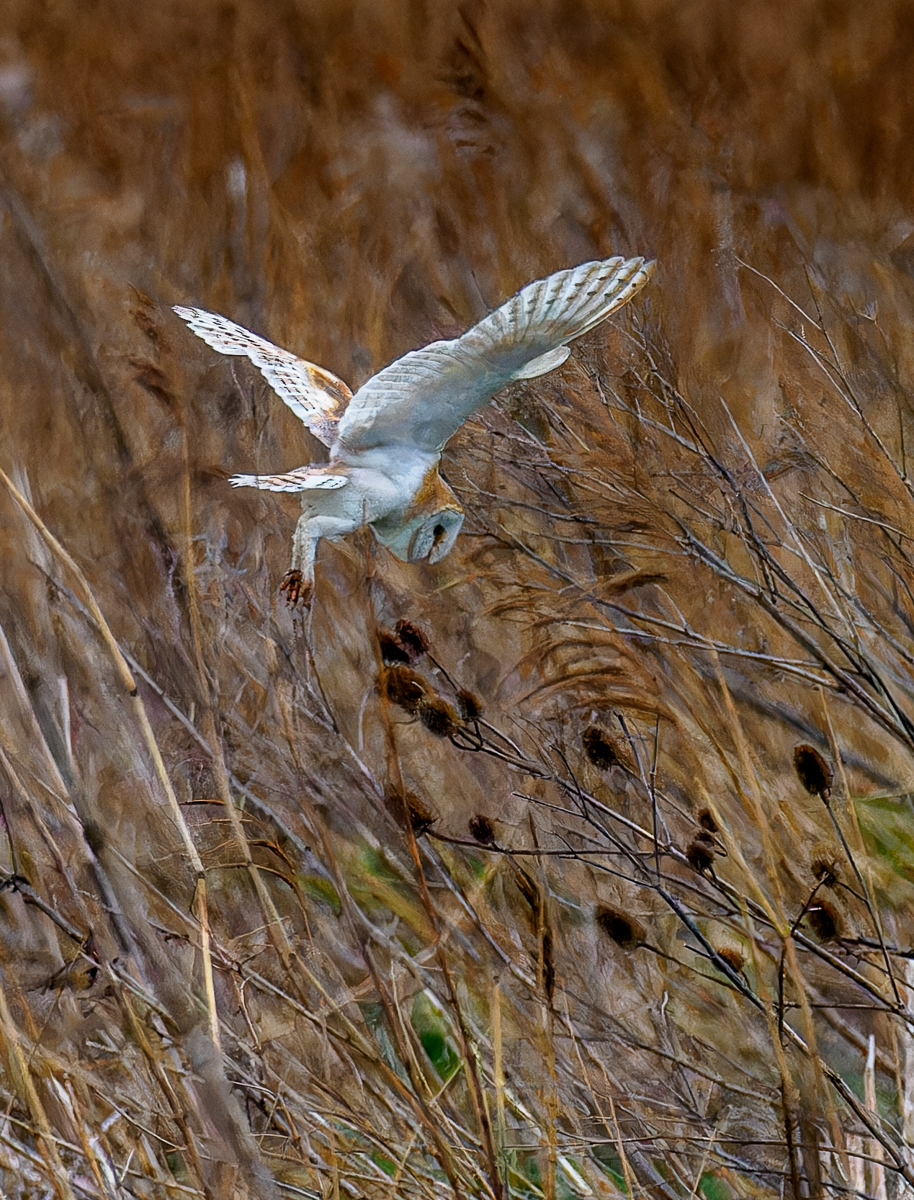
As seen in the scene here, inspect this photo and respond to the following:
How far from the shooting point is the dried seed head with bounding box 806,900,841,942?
61cm

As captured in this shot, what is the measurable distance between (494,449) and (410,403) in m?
0.53

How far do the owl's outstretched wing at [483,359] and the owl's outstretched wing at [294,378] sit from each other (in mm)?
39

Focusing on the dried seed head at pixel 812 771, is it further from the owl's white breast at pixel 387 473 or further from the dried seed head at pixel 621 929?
the owl's white breast at pixel 387 473

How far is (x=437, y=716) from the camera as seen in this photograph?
2.03 ft

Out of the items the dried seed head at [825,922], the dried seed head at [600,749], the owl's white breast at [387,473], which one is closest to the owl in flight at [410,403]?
the owl's white breast at [387,473]

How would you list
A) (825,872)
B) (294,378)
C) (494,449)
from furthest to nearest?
(494,449) < (294,378) < (825,872)

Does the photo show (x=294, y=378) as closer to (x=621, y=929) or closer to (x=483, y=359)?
(x=483, y=359)

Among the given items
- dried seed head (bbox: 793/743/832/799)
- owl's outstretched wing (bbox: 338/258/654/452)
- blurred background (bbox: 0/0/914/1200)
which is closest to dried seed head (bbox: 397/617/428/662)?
blurred background (bbox: 0/0/914/1200)

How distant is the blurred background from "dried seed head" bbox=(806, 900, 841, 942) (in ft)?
0.26

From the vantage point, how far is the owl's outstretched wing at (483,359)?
564 millimetres

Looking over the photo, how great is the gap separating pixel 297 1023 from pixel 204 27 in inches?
47.6

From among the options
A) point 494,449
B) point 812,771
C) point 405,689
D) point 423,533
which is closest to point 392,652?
point 405,689

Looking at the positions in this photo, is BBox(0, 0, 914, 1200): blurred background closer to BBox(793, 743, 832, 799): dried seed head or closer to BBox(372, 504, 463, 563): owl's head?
BBox(372, 504, 463, 563): owl's head

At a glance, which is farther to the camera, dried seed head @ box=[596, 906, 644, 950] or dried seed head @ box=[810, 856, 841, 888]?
dried seed head @ box=[596, 906, 644, 950]
